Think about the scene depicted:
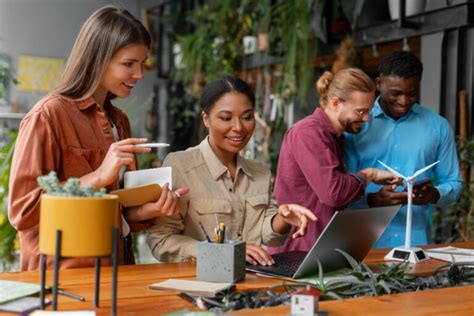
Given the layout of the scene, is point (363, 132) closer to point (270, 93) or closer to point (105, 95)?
point (105, 95)

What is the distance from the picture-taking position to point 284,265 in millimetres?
1850

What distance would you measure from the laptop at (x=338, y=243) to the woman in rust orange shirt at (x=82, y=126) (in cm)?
37

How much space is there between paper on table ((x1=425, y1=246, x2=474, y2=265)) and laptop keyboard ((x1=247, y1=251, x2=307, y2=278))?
20.7 inches

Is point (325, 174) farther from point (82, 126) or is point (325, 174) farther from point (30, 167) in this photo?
point (30, 167)

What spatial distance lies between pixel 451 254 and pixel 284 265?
0.71 meters

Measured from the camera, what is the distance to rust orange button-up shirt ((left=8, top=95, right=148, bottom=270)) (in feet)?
5.47

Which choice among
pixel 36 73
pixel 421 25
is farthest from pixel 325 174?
pixel 36 73

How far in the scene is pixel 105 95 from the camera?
6.44 ft

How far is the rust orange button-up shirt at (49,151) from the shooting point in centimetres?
167

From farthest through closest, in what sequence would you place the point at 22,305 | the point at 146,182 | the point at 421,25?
the point at 421,25 < the point at 146,182 < the point at 22,305

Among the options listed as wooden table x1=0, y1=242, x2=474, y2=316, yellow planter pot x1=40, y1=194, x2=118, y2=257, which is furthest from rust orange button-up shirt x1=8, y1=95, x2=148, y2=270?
yellow planter pot x1=40, y1=194, x2=118, y2=257

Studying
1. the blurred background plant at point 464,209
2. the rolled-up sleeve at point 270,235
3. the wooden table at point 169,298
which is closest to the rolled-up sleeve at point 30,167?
the wooden table at point 169,298

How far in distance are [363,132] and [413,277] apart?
1095mm

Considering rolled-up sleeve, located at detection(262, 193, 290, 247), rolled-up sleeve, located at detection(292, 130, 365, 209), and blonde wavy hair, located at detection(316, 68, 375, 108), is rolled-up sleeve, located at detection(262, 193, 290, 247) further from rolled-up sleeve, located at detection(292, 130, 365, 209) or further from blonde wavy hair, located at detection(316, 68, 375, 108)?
blonde wavy hair, located at detection(316, 68, 375, 108)
